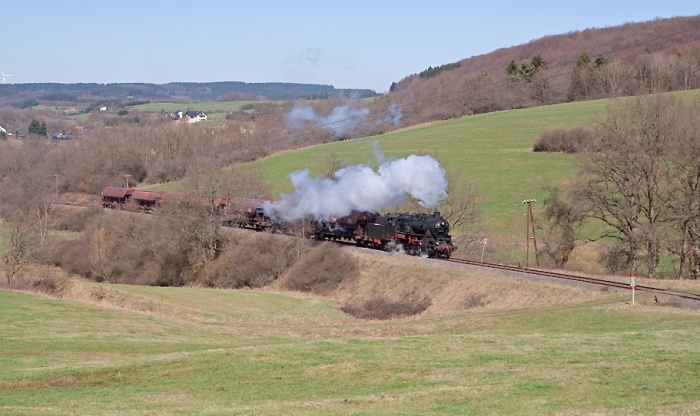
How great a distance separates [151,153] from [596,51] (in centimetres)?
9281

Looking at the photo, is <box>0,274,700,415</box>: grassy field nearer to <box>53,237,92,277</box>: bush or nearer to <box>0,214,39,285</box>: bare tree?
<box>0,214,39,285</box>: bare tree

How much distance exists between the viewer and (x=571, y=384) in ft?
64.2

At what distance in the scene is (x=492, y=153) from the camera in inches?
4026

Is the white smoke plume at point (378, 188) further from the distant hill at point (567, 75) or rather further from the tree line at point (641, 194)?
the distant hill at point (567, 75)

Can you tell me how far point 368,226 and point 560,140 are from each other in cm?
4174

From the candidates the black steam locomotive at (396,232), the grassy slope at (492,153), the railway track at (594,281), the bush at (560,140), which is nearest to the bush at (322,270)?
the black steam locomotive at (396,232)

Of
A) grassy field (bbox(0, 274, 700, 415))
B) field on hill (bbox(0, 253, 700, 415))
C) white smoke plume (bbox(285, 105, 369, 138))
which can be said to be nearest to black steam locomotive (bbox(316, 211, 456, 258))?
field on hill (bbox(0, 253, 700, 415))

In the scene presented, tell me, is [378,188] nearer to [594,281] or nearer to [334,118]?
[594,281]

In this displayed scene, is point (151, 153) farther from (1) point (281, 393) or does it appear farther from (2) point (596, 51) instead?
(1) point (281, 393)

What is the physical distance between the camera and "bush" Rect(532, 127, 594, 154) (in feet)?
316

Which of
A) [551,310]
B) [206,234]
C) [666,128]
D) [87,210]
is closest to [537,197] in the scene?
[666,128]

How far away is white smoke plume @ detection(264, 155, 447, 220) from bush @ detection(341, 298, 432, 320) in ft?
44.1

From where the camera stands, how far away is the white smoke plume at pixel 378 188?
6588 cm

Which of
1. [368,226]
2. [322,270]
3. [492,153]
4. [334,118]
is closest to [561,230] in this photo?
[368,226]
